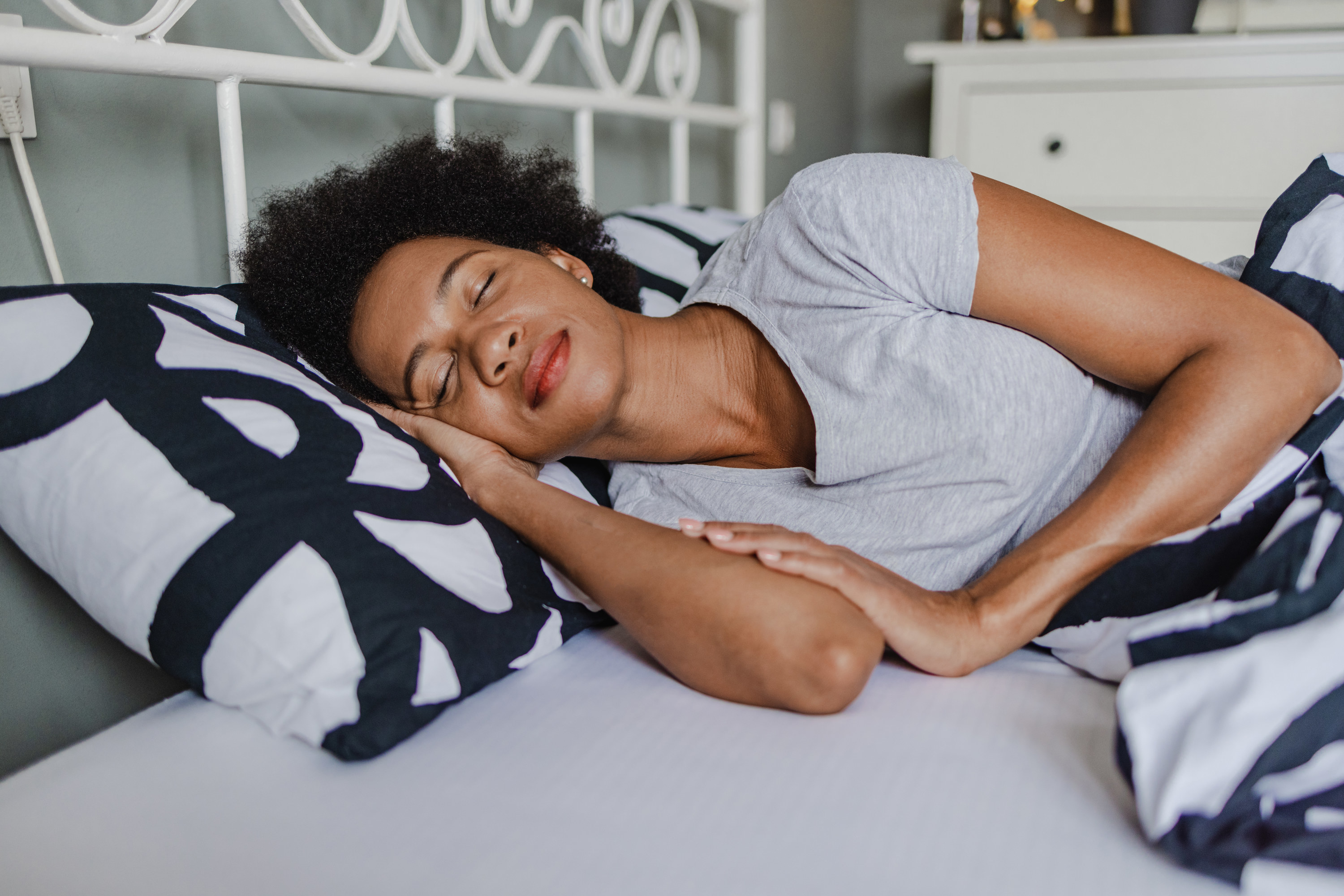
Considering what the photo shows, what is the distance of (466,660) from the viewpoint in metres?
0.72

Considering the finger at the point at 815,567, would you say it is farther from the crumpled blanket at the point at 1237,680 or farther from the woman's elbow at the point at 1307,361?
the woman's elbow at the point at 1307,361

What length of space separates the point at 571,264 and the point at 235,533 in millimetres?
566

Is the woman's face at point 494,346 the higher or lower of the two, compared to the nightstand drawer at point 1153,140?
lower

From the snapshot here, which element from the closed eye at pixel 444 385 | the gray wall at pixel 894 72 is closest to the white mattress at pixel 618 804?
the closed eye at pixel 444 385

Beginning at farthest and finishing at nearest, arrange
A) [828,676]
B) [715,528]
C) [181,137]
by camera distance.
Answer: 1. [181,137]
2. [715,528]
3. [828,676]

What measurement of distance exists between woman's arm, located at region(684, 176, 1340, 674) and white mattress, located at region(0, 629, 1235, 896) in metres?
0.06

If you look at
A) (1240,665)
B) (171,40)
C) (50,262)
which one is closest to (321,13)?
(171,40)

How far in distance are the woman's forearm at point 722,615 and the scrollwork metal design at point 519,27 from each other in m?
0.56

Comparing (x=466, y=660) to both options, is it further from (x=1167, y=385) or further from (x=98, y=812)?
(x=1167, y=385)

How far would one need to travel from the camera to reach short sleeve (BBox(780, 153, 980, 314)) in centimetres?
88

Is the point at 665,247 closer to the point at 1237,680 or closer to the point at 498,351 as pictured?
the point at 498,351

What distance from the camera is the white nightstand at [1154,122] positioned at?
192 cm

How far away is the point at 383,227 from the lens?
105 cm

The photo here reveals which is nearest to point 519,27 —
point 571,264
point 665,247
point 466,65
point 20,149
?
point 466,65
